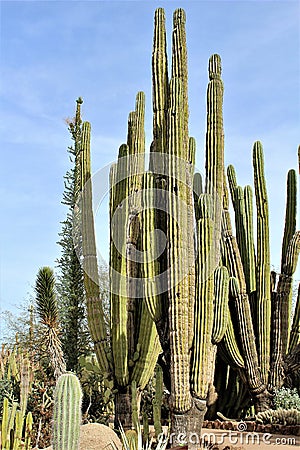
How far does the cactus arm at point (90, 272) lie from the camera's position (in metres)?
8.55

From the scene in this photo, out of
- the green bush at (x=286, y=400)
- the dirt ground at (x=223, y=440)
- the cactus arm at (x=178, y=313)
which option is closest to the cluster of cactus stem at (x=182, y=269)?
the cactus arm at (x=178, y=313)

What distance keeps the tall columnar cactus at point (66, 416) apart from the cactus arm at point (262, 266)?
629 centimetres

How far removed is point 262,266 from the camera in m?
10.4

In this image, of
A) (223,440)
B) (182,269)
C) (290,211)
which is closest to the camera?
(182,269)

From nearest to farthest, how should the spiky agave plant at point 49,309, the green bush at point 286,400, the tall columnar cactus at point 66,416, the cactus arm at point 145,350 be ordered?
the tall columnar cactus at point 66,416
the spiky agave plant at point 49,309
the cactus arm at point 145,350
the green bush at point 286,400

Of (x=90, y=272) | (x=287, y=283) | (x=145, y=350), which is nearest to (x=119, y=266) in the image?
(x=90, y=272)

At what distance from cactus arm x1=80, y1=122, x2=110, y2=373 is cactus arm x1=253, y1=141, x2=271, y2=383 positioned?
9.75ft

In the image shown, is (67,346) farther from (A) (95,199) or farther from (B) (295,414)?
(B) (295,414)

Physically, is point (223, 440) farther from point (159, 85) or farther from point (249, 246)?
point (159, 85)

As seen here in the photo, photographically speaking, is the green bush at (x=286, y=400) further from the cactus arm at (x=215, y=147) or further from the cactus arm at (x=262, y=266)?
the cactus arm at (x=215, y=147)

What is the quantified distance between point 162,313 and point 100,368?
1.65m

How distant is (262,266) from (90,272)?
3288 mm

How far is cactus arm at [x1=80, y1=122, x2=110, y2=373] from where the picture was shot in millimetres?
8555

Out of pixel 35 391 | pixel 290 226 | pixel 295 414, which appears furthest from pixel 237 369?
pixel 35 391
